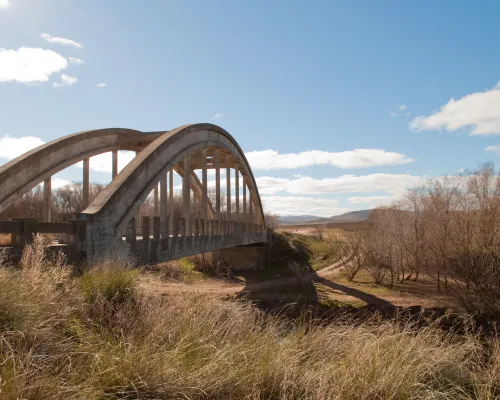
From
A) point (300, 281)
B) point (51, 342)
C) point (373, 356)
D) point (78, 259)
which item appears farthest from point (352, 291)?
point (51, 342)

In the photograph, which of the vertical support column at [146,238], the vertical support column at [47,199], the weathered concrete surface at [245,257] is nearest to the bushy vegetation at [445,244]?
the weathered concrete surface at [245,257]

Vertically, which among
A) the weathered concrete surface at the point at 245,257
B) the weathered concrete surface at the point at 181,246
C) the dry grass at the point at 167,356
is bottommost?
the weathered concrete surface at the point at 245,257

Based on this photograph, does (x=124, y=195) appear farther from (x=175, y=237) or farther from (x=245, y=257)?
(x=245, y=257)

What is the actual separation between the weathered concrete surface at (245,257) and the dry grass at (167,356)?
31.0m

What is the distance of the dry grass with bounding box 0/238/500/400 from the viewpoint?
14.2 ft

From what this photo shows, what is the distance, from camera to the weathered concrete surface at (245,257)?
37906 millimetres

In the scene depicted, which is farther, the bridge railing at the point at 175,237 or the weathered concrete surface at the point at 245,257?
the weathered concrete surface at the point at 245,257

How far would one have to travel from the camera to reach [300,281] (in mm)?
29016

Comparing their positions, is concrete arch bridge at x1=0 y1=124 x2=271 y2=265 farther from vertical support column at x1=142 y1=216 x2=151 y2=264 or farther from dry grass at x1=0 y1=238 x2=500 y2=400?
dry grass at x1=0 y1=238 x2=500 y2=400

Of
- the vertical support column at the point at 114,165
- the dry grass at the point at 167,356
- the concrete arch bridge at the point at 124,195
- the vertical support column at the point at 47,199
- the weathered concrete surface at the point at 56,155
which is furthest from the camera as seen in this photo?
the vertical support column at the point at 114,165

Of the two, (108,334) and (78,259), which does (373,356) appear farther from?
(78,259)

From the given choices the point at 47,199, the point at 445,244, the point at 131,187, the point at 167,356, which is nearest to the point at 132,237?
the point at 131,187

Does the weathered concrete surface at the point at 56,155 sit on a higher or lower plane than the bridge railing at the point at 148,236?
higher

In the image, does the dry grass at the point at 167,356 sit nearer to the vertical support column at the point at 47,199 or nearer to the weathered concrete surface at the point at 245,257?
the vertical support column at the point at 47,199
